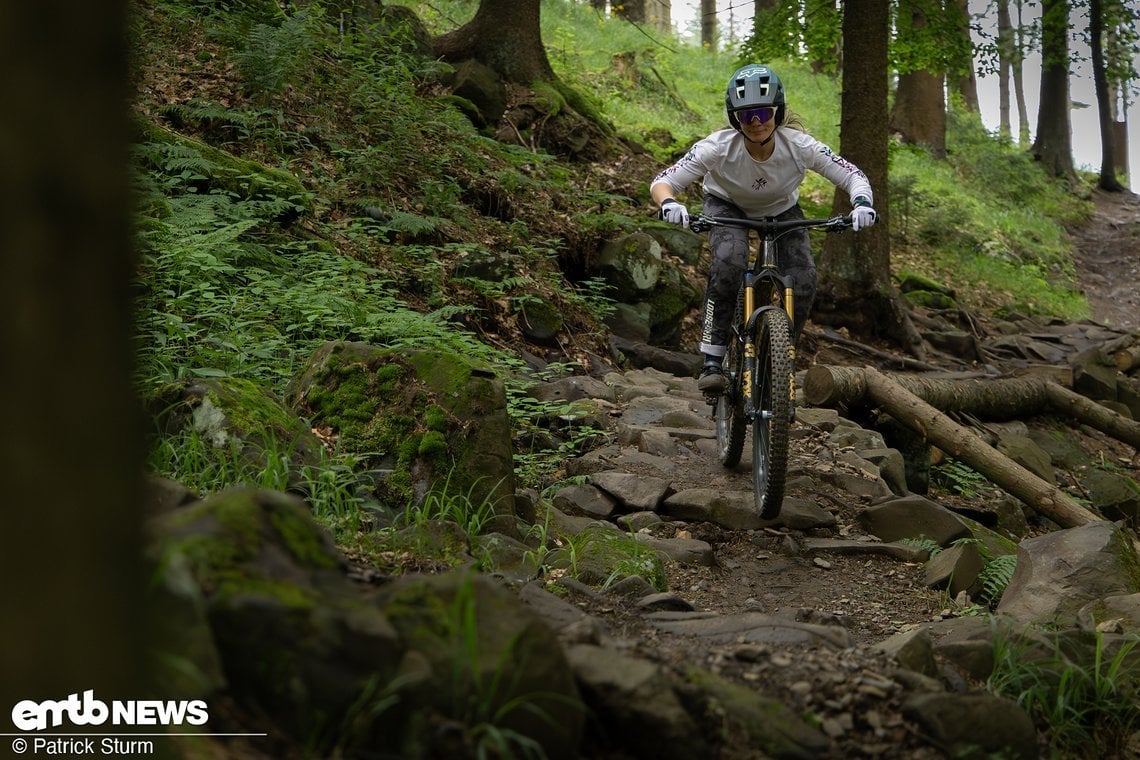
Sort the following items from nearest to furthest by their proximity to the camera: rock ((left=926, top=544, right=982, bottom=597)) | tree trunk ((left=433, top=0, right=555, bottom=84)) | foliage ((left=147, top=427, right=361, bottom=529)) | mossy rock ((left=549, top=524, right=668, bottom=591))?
foliage ((left=147, top=427, right=361, bottom=529)) < mossy rock ((left=549, top=524, right=668, bottom=591)) < rock ((left=926, top=544, right=982, bottom=597)) < tree trunk ((left=433, top=0, right=555, bottom=84))

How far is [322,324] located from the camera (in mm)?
6734

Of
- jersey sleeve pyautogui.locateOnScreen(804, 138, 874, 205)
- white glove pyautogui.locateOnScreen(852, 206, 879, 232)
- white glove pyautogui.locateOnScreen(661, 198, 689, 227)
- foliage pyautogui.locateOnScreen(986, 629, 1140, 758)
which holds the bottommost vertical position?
foliage pyautogui.locateOnScreen(986, 629, 1140, 758)

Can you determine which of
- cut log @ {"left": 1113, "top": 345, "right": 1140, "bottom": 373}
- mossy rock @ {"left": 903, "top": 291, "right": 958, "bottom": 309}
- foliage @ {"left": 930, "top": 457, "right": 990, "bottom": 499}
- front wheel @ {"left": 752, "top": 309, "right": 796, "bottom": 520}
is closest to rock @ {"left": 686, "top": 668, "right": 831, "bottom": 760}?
front wheel @ {"left": 752, "top": 309, "right": 796, "bottom": 520}

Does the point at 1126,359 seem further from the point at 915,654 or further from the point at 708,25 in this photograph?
the point at 708,25

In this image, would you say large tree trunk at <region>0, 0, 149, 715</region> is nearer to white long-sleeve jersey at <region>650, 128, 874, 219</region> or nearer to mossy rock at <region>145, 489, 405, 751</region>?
mossy rock at <region>145, 489, 405, 751</region>

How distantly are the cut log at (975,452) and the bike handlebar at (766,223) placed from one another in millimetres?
2691

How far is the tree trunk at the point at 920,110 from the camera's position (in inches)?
993

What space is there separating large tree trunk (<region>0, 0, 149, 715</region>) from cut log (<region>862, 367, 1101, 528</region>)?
682cm

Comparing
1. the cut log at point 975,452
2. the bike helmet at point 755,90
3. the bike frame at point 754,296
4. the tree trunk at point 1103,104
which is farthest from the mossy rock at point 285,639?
the tree trunk at point 1103,104

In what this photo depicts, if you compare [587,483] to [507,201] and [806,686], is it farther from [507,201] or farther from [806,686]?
[507,201]

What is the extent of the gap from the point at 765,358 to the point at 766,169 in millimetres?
1229

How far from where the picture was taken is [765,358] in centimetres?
573

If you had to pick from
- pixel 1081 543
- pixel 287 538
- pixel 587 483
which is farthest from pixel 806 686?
pixel 587 483

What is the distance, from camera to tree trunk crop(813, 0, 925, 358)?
12.2 metres
